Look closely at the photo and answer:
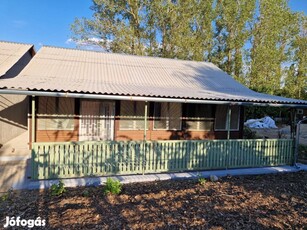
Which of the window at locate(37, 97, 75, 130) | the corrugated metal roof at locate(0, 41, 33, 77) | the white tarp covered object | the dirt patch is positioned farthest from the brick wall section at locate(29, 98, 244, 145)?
the white tarp covered object

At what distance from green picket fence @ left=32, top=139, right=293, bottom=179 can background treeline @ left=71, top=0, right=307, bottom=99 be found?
626 inches

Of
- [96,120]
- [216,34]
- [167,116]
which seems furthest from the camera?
[216,34]

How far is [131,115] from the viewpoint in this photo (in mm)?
10180

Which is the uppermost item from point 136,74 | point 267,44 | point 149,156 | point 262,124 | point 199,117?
point 267,44

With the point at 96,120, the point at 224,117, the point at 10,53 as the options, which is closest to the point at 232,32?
the point at 224,117

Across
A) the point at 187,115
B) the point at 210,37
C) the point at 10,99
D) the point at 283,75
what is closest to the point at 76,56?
the point at 10,99

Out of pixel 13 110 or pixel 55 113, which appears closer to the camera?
pixel 55 113

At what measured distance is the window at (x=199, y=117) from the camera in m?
10.8

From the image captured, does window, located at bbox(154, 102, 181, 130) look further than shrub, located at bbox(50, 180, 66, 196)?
Yes

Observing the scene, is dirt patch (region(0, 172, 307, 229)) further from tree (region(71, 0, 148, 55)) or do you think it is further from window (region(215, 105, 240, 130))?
tree (region(71, 0, 148, 55))

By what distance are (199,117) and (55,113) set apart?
6.15 metres

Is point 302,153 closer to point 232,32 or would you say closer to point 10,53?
point 10,53

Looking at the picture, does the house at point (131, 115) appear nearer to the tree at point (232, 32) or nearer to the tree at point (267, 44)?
the tree at point (232, 32)

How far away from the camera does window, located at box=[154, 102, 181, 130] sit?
1052cm
